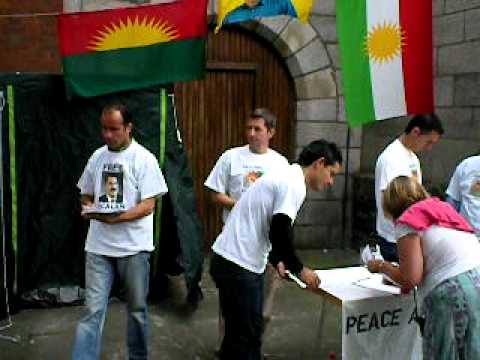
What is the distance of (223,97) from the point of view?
7738mm

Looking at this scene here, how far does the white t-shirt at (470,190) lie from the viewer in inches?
189

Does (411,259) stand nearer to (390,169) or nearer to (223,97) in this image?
(390,169)

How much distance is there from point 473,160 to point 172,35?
253 cm

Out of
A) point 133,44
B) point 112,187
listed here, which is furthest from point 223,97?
point 112,187

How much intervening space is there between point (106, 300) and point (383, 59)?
7.78 ft

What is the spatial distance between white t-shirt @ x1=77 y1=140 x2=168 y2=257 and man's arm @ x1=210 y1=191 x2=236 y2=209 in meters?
0.53

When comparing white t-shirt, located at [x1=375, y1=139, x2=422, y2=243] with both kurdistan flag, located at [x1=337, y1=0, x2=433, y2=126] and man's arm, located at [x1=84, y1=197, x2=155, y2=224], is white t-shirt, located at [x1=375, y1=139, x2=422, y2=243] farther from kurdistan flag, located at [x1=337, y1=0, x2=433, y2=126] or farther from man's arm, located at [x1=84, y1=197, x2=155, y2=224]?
man's arm, located at [x1=84, y1=197, x2=155, y2=224]

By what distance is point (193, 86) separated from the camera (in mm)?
7586

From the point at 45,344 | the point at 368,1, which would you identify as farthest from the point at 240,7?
the point at 45,344

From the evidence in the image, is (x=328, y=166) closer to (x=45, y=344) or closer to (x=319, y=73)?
(x=45, y=344)

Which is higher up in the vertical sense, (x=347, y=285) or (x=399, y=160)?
(x=399, y=160)

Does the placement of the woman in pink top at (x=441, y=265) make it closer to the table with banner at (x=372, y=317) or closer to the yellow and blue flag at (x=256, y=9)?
the table with banner at (x=372, y=317)

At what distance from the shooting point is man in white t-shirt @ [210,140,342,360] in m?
3.38

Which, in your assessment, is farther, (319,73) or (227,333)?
(319,73)
